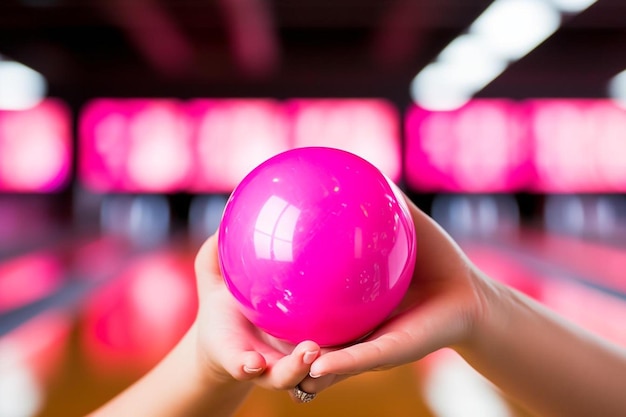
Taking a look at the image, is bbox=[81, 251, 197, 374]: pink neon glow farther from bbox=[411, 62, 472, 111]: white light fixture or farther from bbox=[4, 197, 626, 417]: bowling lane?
bbox=[411, 62, 472, 111]: white light fixture

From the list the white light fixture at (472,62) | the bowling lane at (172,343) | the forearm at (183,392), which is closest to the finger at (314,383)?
the forearm at (183,392)

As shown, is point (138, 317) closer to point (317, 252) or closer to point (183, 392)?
point (183, 392)

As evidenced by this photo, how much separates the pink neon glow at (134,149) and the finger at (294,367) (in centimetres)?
683

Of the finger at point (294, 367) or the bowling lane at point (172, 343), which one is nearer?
the finger at point (294, 367)

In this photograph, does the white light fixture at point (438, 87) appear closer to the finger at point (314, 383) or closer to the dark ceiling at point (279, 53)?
the dark ceiling at point (279, 53)

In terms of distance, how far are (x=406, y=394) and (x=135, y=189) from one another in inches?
234

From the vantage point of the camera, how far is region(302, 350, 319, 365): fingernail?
73 centimetres

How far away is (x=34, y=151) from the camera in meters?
7.59

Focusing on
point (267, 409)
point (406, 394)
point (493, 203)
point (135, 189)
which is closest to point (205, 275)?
point (267, 409)

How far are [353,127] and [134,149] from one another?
2751 millimetres

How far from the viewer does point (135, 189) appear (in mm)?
7355

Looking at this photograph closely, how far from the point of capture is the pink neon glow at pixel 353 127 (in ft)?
24.2

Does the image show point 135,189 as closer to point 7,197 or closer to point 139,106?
point 139,106

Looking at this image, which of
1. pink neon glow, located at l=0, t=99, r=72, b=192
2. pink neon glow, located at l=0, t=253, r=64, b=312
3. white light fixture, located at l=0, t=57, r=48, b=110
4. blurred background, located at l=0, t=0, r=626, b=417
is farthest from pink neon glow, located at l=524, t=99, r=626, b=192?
white light fixture, located at l=0, t=57, r=48, b=110
